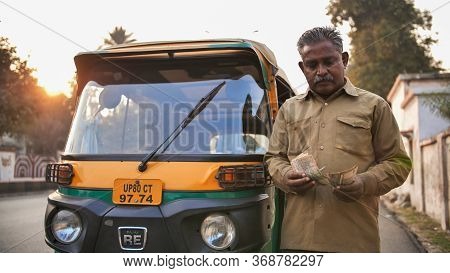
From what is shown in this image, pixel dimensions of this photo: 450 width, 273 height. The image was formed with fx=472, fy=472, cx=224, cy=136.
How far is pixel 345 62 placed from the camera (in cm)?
246

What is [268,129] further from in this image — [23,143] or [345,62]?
[23,143]

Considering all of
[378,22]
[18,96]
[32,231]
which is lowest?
[32,231]

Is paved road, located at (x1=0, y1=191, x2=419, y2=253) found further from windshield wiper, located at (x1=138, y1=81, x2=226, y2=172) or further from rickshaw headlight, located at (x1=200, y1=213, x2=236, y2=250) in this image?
rickshaw headlight, located at (x1=200, y1=213, x2=236, y2=250)

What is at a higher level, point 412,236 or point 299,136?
point 299,136

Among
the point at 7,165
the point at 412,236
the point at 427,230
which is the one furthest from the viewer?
the point at 7,165

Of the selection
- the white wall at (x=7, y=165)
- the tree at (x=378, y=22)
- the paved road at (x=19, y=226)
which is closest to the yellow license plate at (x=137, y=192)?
the paved road at (x=19, y=226)

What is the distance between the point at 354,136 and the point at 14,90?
31.6 feet

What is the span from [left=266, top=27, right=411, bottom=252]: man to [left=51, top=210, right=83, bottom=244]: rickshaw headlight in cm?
132

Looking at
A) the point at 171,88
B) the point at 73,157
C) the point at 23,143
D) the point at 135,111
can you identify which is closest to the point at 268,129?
the point at 171,88

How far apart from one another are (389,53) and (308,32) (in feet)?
23.9

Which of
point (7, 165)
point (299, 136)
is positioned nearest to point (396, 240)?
point (299, 136)

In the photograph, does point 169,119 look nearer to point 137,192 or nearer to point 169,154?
point 169,154

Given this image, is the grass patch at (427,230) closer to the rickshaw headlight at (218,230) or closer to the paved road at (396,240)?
the paved road at (396,240)

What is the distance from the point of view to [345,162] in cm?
223
